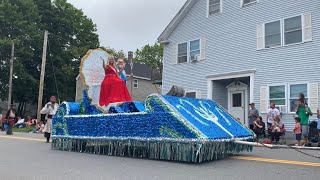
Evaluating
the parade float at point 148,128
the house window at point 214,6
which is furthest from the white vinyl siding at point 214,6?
the parade float at point 148,128

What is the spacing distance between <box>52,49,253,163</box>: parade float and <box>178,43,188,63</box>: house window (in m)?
11.3

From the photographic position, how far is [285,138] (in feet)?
51.9

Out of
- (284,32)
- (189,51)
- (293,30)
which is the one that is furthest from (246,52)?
(189,51)

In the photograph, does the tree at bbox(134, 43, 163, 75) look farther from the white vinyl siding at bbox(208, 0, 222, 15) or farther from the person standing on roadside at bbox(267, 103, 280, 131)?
the person standing on roadside at bbox(267, 103, 280, 131)

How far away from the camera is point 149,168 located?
7.11 meters

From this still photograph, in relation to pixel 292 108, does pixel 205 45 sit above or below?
above

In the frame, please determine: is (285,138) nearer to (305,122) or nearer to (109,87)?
(305,122)

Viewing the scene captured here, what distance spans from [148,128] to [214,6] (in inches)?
546

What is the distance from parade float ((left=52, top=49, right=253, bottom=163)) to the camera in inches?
300

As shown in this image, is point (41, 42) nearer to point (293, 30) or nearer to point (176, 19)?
point (176, 19)

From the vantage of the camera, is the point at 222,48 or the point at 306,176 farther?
the point at 222,48

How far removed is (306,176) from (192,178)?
6.09ft

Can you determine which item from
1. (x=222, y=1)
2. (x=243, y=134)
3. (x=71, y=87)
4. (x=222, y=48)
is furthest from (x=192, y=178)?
(x=71, y=87)

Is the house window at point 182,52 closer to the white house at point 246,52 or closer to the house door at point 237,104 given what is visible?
the white house at point 246,52
